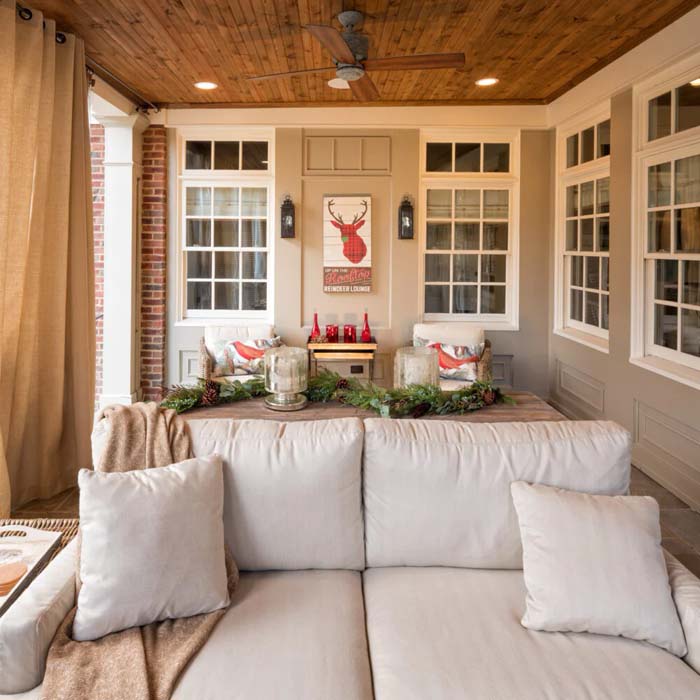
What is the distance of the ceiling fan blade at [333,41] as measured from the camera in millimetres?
3434

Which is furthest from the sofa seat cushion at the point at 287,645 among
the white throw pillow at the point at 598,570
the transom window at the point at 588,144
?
the transom window at the point at 588,144

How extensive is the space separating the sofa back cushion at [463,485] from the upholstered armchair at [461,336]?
3.43 meters

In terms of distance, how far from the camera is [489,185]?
6.61 metres

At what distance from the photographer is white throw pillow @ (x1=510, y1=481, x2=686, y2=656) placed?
181 centimetres

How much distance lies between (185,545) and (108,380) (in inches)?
188

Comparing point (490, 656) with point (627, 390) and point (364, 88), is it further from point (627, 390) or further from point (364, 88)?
point (364, 88)

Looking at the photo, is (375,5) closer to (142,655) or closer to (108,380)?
(142,655)

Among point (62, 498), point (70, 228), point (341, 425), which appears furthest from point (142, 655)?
point (70, 228)

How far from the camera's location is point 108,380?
6.30 metres

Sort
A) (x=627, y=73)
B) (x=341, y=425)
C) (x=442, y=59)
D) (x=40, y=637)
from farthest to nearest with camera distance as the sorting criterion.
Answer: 1. (x=627, y=73)
2. (x=442, y=59)
3. (x=341, y=425)
4. (x=40, y=637)

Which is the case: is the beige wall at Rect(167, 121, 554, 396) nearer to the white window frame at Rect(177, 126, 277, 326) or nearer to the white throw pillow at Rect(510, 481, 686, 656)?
the white window frame at Rect(177, 126, 277, 326)

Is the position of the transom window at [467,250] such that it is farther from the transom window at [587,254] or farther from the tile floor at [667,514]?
the tile floor at [667,514]

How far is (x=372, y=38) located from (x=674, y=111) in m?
2.05

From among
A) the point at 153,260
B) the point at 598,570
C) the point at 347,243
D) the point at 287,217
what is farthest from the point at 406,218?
the point at 598,570
